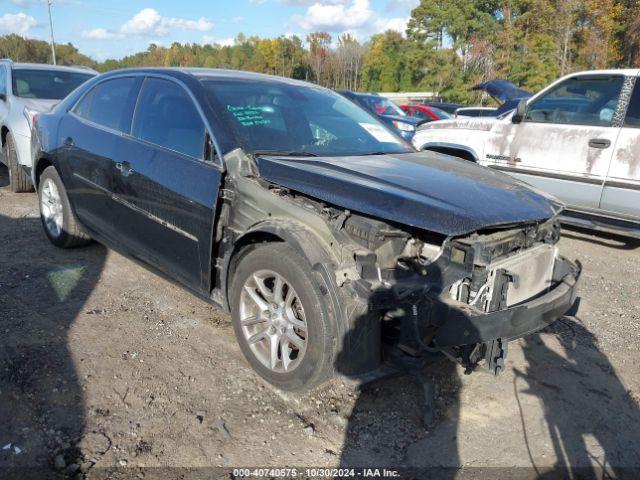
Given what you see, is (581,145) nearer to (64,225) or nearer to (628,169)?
(628,169)

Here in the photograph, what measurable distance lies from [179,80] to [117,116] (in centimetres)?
75

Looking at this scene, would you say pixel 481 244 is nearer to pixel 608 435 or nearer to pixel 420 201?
pixel 420 201

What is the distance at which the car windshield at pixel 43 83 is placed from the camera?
23.2 ft

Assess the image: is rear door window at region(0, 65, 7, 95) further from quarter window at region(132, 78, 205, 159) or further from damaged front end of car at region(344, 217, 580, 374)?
damaged front end of car at region(344, 217, 580, 374)

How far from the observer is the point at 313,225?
2.65m

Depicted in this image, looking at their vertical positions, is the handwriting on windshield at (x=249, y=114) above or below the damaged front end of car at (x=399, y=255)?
above

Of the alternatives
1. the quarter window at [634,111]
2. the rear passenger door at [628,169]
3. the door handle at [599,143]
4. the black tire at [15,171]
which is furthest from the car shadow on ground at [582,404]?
the black tire at [15,171]

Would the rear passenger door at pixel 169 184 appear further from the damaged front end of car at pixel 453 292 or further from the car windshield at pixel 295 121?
the damaged front end of car at pixel 453 292

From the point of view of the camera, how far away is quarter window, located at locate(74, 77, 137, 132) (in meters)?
3.80

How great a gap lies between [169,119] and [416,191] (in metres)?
1.79

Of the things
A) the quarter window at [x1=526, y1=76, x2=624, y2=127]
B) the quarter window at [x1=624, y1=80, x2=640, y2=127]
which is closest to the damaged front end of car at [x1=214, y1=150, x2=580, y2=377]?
the quarter window at [x1=624, y1=80, x2=640, y2=127]

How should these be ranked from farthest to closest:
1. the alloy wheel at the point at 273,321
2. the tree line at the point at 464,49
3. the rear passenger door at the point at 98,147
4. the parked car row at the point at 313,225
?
the tree line at the point at 464,49, the rear passenger door at the point at 98,147, the alloy wheel at the point at 273,321, the parked car row at the point at 313,225

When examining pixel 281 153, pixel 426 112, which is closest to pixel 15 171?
pixel 281 153

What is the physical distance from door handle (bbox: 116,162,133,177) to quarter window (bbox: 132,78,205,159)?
220mm
